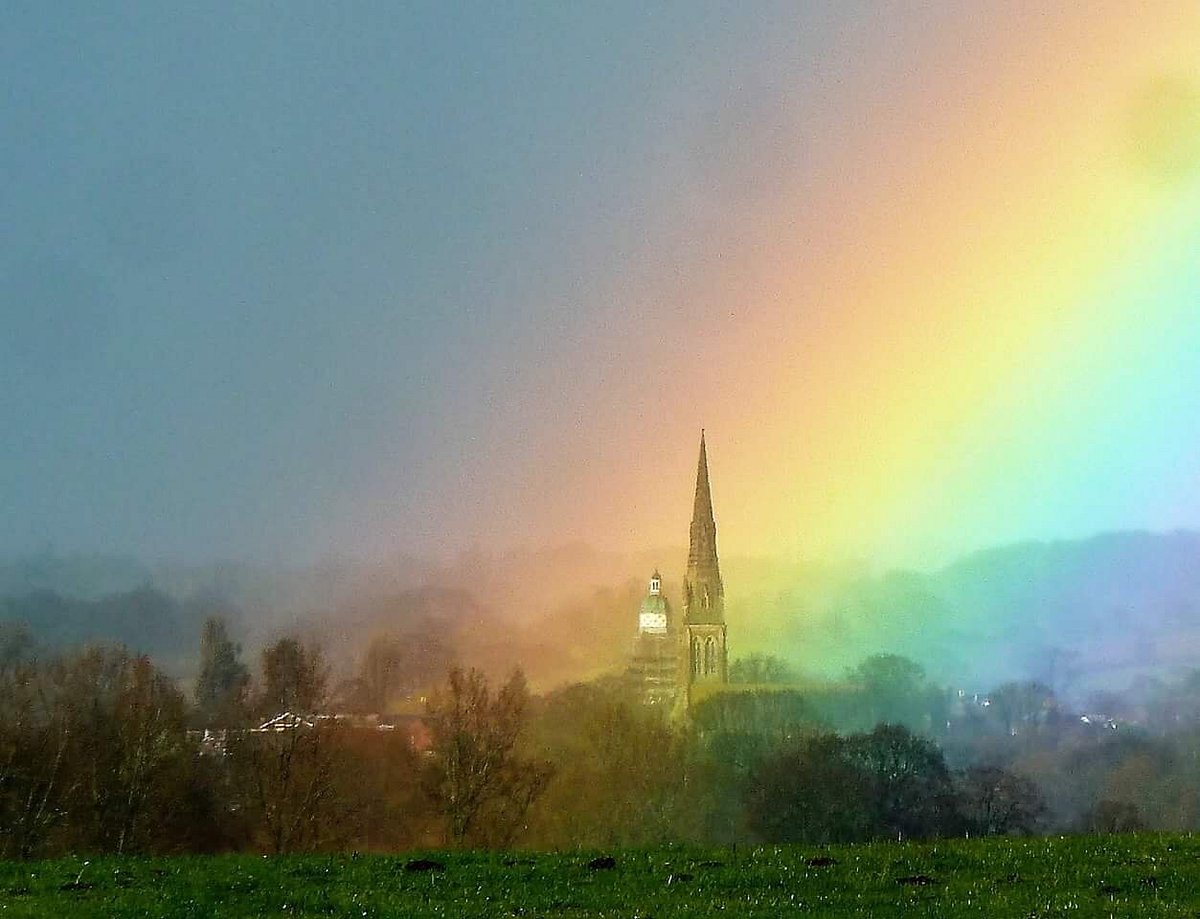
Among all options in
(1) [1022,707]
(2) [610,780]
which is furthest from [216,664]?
(1) [1022,707]

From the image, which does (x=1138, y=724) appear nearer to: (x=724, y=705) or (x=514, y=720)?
(x=724, y=705)

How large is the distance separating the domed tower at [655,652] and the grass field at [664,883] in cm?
11382

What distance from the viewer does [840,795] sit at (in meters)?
70.4

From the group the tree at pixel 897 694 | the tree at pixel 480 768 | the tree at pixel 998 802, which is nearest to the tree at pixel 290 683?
the tree at pixel 480 768

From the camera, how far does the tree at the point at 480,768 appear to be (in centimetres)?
5775

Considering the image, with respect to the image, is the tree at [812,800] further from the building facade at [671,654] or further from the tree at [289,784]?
the building facade at [671,654]

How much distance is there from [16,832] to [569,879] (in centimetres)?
3669

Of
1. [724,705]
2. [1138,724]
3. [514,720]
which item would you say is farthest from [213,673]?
[1138,724]

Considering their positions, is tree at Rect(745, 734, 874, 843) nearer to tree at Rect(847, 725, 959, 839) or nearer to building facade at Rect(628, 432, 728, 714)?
tree at Rect(847, 725, 959, 839)

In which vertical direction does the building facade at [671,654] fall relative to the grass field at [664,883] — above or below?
above

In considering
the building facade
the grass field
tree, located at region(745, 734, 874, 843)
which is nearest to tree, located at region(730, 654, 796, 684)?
the building facade

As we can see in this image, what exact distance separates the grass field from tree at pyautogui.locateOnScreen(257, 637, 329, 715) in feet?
138

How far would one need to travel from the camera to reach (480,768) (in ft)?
192

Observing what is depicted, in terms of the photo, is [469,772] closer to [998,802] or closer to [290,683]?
[290,683]
